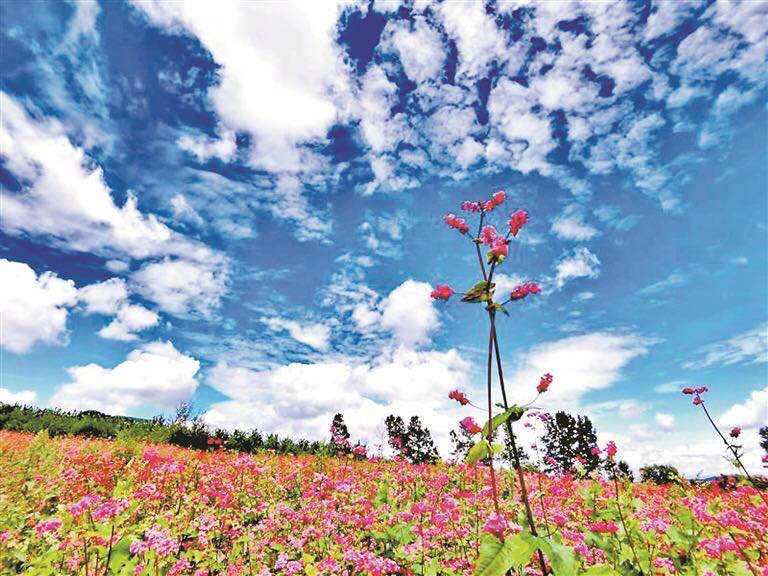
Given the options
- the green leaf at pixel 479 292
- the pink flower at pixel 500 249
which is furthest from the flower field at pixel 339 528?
the pink flower at pixel 500 249

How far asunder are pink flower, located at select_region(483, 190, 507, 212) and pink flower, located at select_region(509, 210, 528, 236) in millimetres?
230

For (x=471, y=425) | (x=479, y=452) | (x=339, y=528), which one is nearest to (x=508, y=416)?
(x=479, y=452)

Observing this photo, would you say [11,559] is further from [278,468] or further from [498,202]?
[498,202]

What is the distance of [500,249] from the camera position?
2.42m

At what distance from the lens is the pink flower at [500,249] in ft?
7.94

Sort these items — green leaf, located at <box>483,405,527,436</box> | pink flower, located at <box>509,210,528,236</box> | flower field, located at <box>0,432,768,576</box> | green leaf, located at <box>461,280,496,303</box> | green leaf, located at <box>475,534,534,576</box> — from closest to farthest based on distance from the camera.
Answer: green leaf, located at <box>475,534,534,576</box>, green leaf, located at <box>483,405,527,436</box>, green leaf, located at <box>461,280,496,303</box>, pink flower, located at <box>509,210,528,236</box>, flower field, located at <box>0,432,768,576</box>

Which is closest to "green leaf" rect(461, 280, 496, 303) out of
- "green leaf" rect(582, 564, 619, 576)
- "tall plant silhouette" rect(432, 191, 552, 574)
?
"tall plant silhouette" rect(432, 191, 552, 574)

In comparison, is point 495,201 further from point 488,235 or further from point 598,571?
point 598,571

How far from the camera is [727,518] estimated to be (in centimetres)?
403

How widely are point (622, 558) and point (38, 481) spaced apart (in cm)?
1045

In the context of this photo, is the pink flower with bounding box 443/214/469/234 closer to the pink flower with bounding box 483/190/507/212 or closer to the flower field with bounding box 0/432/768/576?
the pink flower with bounding box 483/190/507/212

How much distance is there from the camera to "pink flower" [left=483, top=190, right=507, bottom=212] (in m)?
2.81

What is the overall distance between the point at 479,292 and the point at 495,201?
82 centimetres

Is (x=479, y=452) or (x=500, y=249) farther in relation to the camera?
(x=500, y=249)
